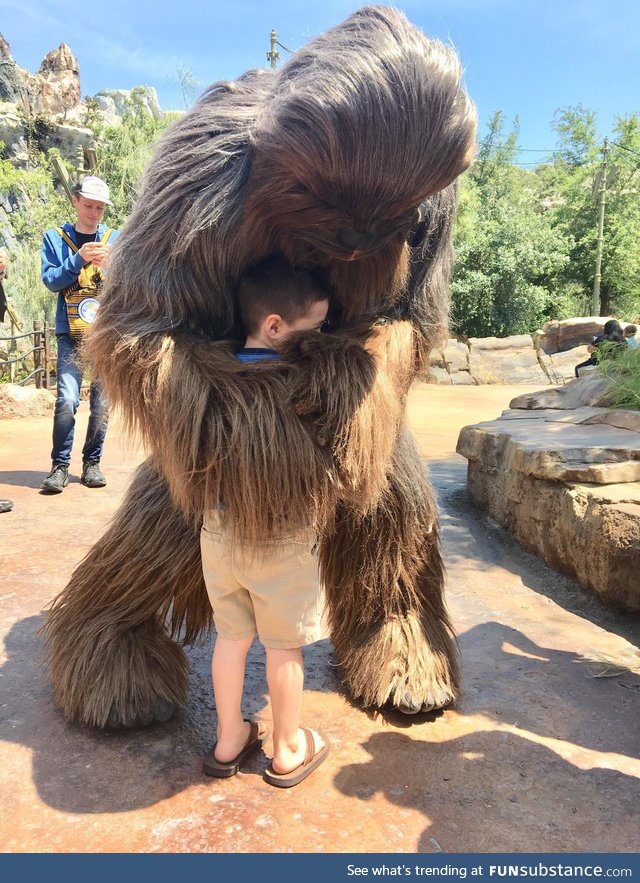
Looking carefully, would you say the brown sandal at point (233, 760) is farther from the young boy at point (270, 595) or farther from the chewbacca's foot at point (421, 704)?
the chewbacca's foot at point (421, 704)

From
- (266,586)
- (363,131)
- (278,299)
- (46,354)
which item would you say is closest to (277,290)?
(278,299)

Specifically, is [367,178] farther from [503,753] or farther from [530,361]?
[530,361]

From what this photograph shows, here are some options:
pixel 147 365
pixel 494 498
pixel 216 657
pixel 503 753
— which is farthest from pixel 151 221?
pixel 494 498

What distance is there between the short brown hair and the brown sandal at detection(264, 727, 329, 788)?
1003 mm

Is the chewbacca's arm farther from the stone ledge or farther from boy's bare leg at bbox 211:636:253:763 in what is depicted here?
the stone ledge

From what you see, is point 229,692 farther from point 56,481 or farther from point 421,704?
point 56,481

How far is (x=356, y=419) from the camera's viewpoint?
1426 mm

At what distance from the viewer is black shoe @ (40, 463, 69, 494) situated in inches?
161

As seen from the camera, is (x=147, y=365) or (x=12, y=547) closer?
(x=147, y=365)

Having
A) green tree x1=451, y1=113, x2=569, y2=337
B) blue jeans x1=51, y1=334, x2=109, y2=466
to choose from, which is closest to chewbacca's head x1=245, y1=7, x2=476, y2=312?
blue jeans x1=51, y1=334, x2=109, y2=466

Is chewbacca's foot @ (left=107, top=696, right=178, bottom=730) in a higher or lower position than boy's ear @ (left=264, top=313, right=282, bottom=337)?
lower

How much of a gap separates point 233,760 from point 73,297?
9.92 feet

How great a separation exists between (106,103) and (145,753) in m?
49.2

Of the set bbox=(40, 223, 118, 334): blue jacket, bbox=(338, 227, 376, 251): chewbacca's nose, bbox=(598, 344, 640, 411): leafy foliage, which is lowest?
bbox=(598, 344, 640, 411): leafy foliage
